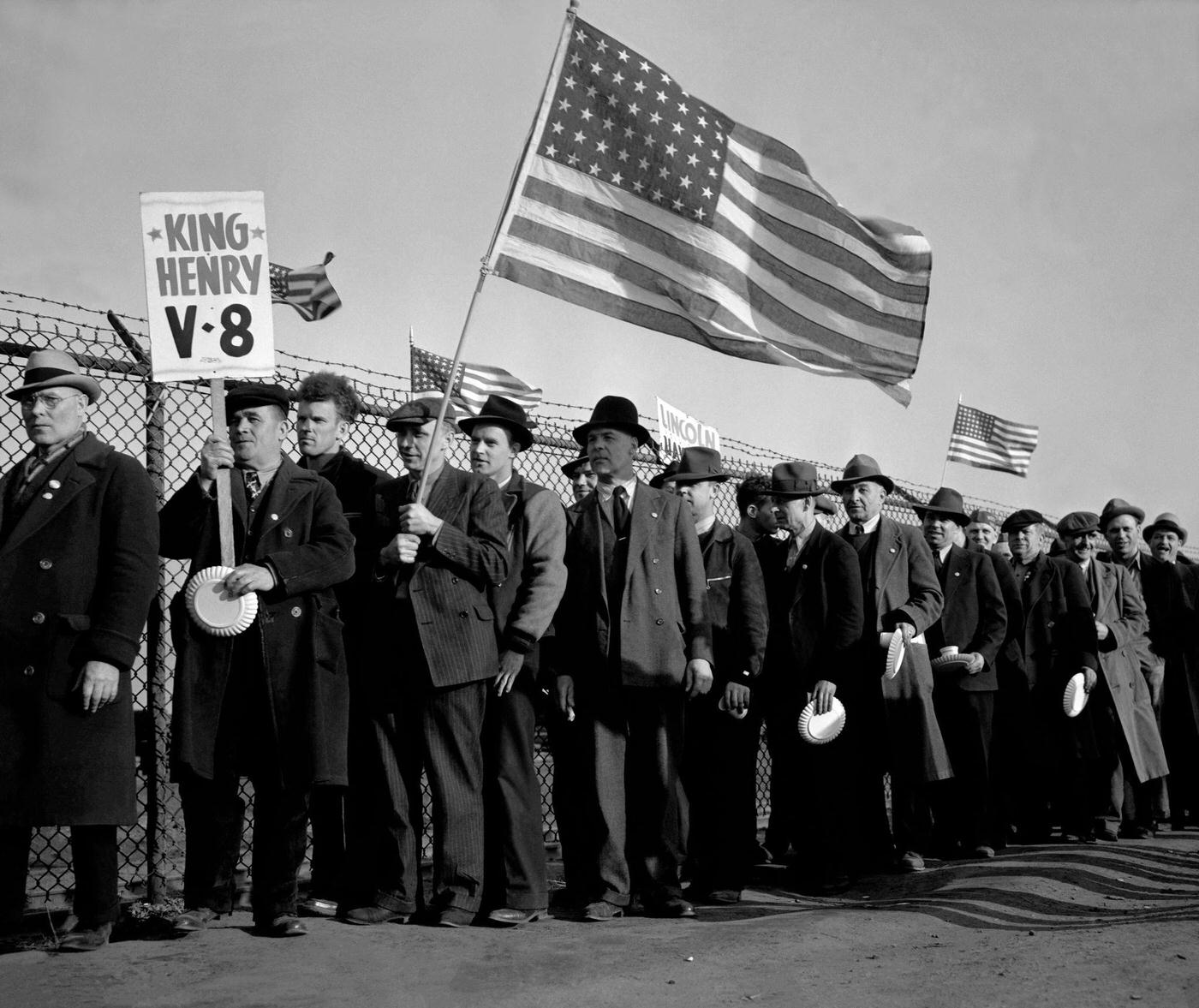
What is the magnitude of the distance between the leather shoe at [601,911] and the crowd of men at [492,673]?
24 millimetres

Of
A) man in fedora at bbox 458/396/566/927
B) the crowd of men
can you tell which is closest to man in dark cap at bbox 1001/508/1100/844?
the crowd of men

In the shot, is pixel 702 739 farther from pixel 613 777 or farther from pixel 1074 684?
pixel 1074 684

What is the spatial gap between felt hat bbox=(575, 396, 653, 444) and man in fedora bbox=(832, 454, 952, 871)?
6.12 feet

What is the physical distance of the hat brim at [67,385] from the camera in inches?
199

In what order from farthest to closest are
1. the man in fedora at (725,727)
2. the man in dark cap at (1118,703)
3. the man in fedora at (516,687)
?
1. the man in dark cap at (1118,703)
2. the man in fedora at (725,727)
3. the man in fedora at (516,687)

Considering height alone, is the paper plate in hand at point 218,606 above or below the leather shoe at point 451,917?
above

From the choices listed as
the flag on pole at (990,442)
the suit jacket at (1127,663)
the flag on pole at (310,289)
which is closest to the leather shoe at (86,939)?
the suit jacket at (1127,663)

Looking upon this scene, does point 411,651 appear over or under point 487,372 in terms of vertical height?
under

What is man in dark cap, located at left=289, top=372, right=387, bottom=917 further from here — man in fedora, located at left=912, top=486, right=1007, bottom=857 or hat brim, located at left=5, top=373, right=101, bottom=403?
man in fedora, located at left=912, top=486, right=1007, bottom=857

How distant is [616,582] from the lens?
6.30 meters

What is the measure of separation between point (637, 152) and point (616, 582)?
6.79 ft

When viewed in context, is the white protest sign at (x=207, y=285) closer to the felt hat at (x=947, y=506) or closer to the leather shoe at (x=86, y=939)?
the leather shoe at (x=86, y=939)

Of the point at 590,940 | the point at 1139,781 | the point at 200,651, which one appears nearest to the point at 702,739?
the point at 590,940

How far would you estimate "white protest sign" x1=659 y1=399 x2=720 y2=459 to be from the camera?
392 inches
